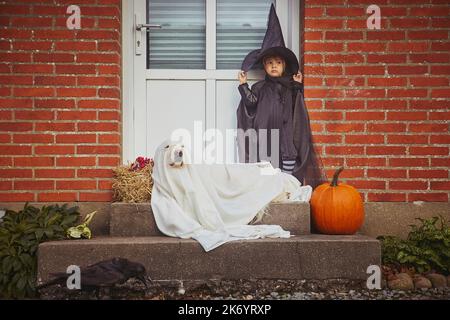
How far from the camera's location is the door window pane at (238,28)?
16.3 ft

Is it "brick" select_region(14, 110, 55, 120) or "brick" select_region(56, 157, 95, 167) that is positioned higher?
"brick" select_region(14, 110, 55, 120)

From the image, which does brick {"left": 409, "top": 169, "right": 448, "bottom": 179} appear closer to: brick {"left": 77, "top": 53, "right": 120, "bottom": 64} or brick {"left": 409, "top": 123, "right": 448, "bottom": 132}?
brick {"left": 409, "top": 123, "right": 448, "bottom": 132}

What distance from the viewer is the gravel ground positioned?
11.2 feet

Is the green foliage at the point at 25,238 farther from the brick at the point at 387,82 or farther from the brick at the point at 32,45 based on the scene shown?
the brick at the point at 387,82

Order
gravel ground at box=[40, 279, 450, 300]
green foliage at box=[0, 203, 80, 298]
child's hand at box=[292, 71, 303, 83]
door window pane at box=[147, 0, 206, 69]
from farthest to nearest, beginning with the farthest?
door window pane at box=[147, 0, 206, 69] < child's hand at box=[292, 71, 303, 83] < green foliage at box=[0, 203, 80, 298] < gravel ground at box=[40, 279, 450, 300]

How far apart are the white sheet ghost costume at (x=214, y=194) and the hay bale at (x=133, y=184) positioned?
97 mm

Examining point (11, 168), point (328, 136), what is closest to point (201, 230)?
point (328, 136)

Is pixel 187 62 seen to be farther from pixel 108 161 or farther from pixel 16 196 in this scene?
pixel 16 196

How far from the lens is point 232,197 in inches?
168

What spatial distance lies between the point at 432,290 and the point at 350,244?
2.23 ft

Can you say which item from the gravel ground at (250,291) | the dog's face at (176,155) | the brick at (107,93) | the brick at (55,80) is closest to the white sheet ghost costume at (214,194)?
the dog's face at (176,155)

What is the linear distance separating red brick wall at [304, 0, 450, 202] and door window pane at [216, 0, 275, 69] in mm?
568

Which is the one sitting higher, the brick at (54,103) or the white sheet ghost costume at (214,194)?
the brick at (54,103)

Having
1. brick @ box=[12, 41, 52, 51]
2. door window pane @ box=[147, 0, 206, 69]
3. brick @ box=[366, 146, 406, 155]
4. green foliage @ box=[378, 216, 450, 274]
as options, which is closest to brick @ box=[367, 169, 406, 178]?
brick @ box=[366, 146, 406, 155]
